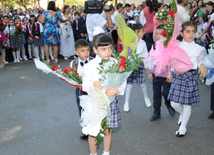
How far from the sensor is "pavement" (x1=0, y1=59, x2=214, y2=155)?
11.2 ft

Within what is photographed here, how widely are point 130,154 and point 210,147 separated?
3.74 feet

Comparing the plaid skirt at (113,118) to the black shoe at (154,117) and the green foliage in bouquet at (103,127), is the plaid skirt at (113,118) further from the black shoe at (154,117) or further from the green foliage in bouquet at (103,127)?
the black shoe at (154,117)

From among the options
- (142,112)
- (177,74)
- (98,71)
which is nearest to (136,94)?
(142,112)

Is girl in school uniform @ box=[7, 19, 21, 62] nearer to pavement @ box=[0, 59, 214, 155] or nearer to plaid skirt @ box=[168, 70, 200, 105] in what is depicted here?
pavement @ box=[0, 59, 214, 155]

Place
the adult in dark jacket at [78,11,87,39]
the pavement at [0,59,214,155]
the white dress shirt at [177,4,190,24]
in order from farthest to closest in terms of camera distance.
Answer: the adult in dark jacket at [78,11,87,39] → the white dress shirt at [177,4,190,24] → the pavement at [0,59,214,155]

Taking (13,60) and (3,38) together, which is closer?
(3,38)

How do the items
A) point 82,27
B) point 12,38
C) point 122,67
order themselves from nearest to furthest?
point 122,67, point 12,38, point 82,27

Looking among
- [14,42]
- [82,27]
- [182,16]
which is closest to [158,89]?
[182,16]

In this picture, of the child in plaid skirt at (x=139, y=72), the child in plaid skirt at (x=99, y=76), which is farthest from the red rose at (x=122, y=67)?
the child in plaid skirt at (x=139, y=72)

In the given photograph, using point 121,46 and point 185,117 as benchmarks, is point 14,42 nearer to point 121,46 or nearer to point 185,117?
point 121,46

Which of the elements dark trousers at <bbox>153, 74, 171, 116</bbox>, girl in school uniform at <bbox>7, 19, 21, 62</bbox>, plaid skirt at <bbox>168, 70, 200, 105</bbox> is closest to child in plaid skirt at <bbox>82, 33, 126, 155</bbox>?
plaid skirt at <bbox>168, 70, 200, 105</bbox>

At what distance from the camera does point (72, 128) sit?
13.5 feet

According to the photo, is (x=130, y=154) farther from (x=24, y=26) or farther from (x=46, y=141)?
(x=24, y=26)

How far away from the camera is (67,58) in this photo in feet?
33.1
